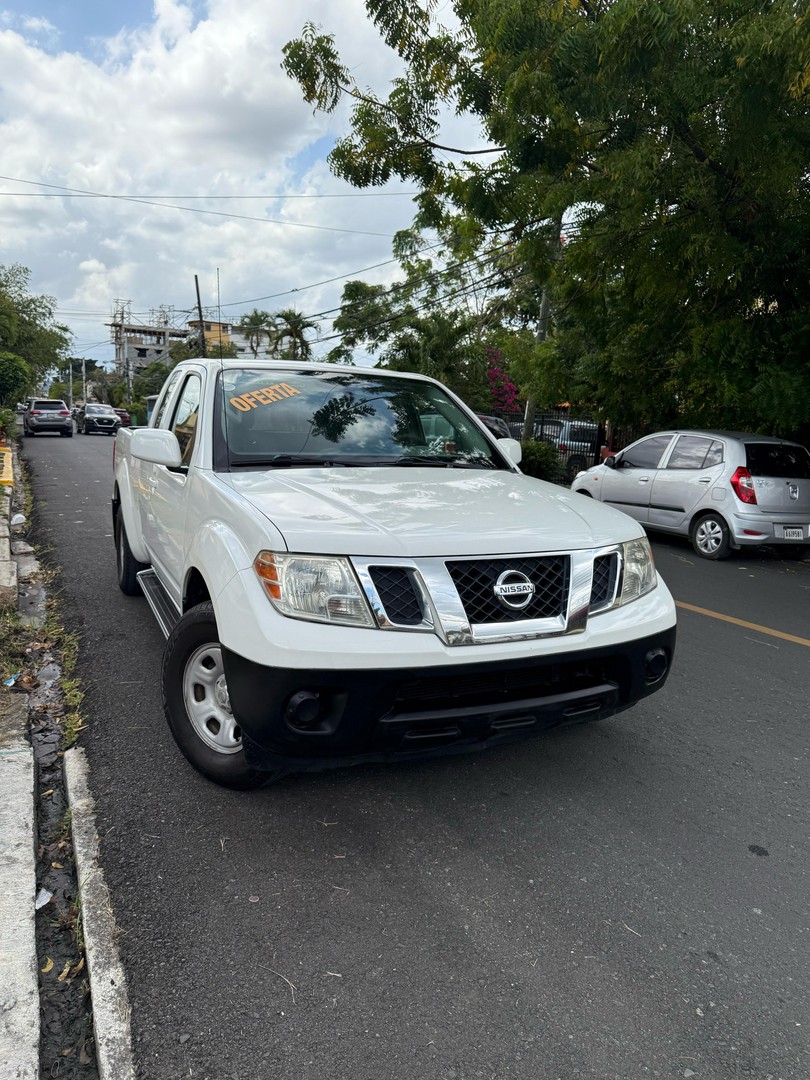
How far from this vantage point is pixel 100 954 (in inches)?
90.6

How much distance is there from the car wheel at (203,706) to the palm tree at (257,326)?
42.2 metres

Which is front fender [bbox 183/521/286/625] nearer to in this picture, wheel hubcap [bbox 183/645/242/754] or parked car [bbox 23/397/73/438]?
wheel hubcap [bbox 183/645/242/754]

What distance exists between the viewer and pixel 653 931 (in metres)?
2.49

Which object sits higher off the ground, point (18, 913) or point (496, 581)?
point (496, 581)

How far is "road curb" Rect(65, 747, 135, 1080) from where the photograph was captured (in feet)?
6.48

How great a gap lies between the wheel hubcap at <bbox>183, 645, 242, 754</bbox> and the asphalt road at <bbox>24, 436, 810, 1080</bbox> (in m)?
0.27

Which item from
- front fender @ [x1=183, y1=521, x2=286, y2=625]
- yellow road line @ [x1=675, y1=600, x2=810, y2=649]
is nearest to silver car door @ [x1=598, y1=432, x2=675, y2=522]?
yellow road line @ [x1=675, y1=600, x2=810, y2=649]

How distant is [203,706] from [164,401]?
9.34ft

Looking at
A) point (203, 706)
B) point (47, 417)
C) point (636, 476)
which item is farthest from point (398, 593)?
point (47, 417)

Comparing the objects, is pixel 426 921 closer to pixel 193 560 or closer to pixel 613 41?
pixel 193 560

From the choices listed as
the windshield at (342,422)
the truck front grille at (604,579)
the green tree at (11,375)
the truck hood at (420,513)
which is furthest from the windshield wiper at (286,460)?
the green tree at (11,375)

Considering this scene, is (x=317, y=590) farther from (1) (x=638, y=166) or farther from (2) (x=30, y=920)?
(1) (x=638, y=166)

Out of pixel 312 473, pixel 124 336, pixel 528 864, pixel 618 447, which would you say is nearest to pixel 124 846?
pixel 528 864

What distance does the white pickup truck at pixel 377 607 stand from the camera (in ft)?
8.51
